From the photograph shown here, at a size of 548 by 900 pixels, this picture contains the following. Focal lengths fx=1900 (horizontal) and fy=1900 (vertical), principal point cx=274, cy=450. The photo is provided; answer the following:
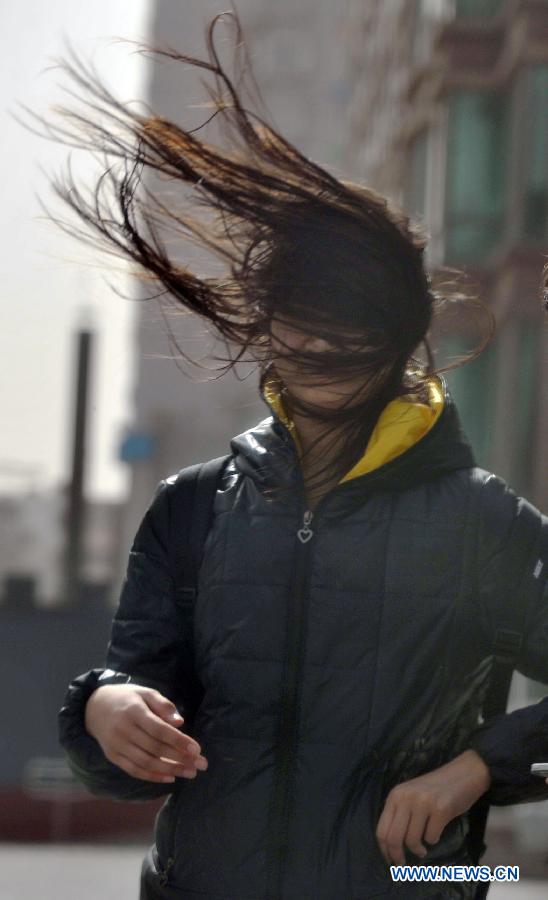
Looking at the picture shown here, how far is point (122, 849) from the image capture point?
19469 millimetres

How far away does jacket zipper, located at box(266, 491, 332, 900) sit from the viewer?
7.89 feet

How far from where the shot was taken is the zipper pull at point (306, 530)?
2.49 meters

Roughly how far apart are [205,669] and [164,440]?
157ft

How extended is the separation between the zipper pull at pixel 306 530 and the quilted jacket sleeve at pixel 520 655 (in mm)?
226

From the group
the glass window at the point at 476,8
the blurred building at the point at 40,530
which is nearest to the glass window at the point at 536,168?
the glass window at the point at 476,8

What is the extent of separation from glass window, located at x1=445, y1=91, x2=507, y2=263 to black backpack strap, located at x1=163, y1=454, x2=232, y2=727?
17124mm

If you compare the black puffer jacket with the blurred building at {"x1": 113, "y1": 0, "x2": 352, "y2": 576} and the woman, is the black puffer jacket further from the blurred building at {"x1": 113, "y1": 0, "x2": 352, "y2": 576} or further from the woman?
the blurred building at {"x1": 113, "y1": 0, "x2": 352, "y2": 576}

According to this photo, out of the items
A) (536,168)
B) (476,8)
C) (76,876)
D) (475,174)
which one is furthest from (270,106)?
(76,876)

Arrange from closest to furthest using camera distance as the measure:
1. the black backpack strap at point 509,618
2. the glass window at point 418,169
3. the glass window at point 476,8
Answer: the black backpack strap at point 509,618
the glass window at point 476,8
the glass window at point 418,169

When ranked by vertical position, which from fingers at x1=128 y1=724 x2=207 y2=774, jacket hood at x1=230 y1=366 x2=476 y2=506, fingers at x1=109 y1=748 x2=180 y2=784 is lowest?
fingers at x1=109 y1=748 x2=180 y2=784

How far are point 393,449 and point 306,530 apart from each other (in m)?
0.16

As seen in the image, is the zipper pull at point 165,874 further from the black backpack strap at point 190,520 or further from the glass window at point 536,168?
the glass window at point 536,168

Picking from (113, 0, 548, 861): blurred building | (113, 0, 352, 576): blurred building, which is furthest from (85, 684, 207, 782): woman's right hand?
(113, 0, 352, 576): blurred building

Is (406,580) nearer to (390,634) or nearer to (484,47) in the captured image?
(390,634)
